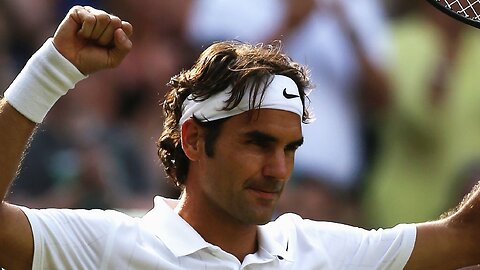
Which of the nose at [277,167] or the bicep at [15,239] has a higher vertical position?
the nose at [277,167]

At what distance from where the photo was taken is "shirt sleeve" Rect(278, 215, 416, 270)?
13.4 ft

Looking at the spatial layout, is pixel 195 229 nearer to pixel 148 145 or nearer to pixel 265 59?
pixel 265 59

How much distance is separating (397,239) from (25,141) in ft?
4.33

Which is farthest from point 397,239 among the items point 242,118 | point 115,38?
point 115,38

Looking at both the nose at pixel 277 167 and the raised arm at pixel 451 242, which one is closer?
the nose at pixel 277 167

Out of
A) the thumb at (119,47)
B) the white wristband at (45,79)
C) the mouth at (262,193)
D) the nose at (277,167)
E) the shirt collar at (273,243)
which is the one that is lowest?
the shirt collar at (273,243)

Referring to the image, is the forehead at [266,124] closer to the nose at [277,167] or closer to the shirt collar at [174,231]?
the nose at [277,167]

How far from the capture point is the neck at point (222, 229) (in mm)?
3971

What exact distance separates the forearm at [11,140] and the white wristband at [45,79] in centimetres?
5

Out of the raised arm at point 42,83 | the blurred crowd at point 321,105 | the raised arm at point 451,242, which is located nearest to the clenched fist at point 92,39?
the raised arm at point 42,83

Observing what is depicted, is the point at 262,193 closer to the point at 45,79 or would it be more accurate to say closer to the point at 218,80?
the point at 218,80

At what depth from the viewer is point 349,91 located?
6.62 metres

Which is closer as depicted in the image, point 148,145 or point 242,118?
point 242,118

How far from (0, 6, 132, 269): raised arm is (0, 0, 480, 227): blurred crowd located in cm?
253
